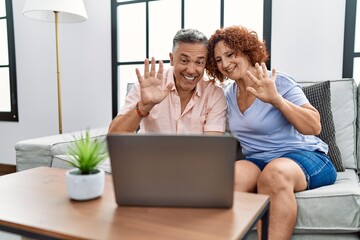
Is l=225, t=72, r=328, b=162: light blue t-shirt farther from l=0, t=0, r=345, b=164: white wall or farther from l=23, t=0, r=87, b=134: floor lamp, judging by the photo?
l=23, t=0, r=87, b=134: floor lamp

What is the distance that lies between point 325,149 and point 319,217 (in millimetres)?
376

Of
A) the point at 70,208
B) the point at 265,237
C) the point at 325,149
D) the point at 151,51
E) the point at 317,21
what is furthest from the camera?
the point at 151,51

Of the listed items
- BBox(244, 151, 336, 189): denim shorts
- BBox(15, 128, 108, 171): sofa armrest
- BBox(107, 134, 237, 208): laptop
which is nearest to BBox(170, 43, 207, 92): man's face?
BBox(244, 151, 336, 189): denim shorts

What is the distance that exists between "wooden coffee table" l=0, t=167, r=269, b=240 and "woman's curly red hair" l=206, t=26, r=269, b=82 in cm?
73

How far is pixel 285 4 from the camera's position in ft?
6.48

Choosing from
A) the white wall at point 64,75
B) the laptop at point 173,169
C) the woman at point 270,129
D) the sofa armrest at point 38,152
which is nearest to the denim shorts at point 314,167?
the woman at point 270,129

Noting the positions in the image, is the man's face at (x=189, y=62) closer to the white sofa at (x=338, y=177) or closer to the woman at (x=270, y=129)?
the woman at (x=270, y=129)

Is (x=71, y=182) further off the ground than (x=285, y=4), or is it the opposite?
(x=285, y=4)

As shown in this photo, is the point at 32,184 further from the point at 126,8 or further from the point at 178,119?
the point at 126,8

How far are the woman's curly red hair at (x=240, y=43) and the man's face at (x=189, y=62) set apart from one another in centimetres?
5

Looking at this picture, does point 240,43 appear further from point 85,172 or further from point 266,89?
point 85,172

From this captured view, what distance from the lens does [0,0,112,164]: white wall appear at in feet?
8.45

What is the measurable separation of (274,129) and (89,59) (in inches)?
69.5

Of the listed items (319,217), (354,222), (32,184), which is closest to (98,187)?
(32,184)
